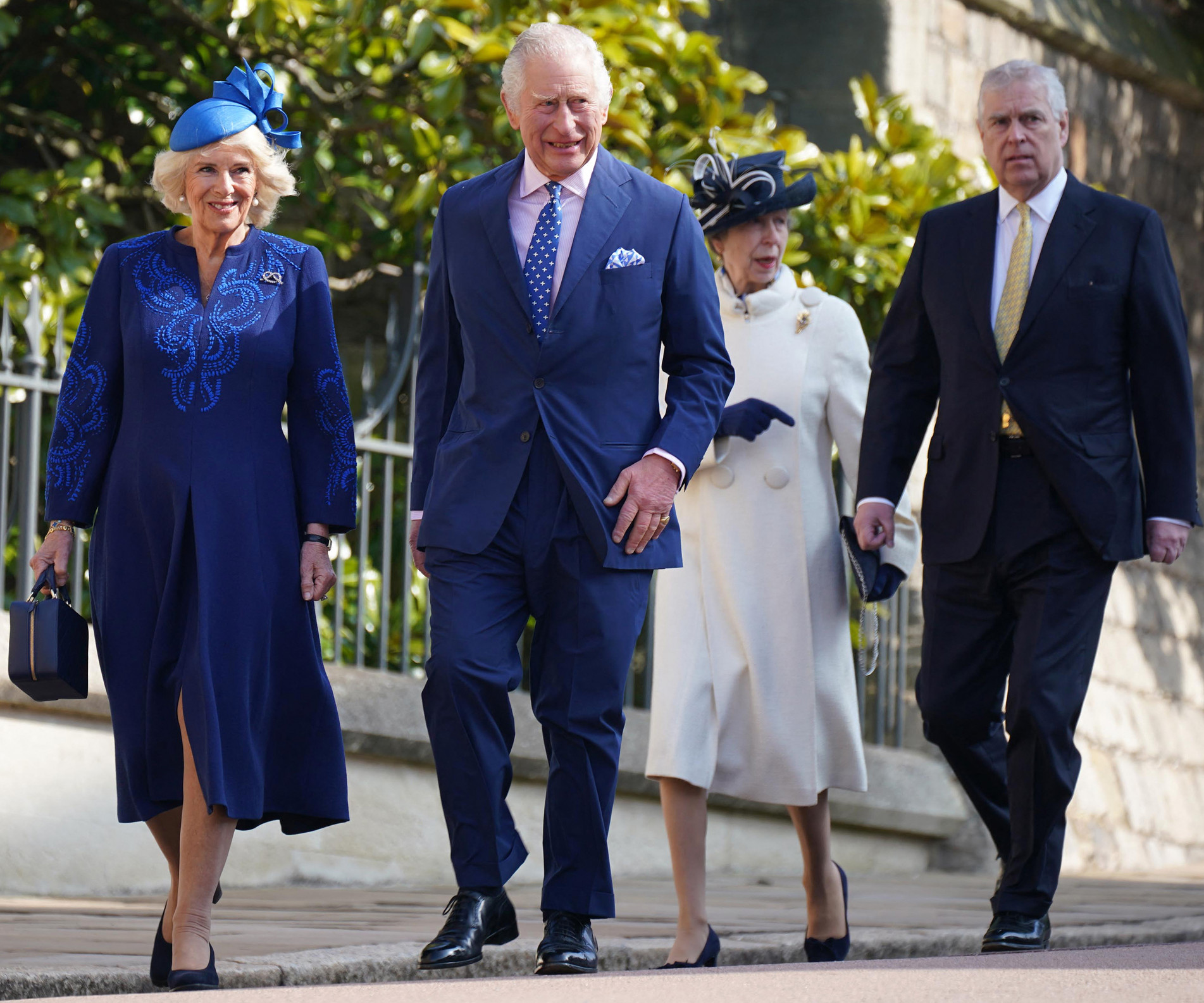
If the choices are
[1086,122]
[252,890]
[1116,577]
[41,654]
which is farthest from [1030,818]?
[1086,122]

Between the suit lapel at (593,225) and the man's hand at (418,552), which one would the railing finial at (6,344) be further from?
the suit lapel at (593,225)

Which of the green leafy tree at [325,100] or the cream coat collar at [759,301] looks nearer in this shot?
the cream coat collar at [759,301]

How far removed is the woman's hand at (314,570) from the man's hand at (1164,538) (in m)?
1.89

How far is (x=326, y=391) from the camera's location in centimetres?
408

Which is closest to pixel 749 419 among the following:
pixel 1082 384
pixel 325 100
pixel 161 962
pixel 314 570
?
pixel 1082 384

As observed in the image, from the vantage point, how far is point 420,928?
487 centimetres

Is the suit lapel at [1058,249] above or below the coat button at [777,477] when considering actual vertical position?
above

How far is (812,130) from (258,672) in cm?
515

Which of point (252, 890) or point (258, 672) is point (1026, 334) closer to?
point (258, 672)

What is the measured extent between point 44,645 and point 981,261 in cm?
232

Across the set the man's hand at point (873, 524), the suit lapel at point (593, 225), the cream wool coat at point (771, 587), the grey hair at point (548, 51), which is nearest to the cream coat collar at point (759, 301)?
the cream wool coat at point (771, 587)

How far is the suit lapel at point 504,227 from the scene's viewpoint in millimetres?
3902

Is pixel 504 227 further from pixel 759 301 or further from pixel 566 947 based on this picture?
pixel 566 947

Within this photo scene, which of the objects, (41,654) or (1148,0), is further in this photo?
(1148,0)
